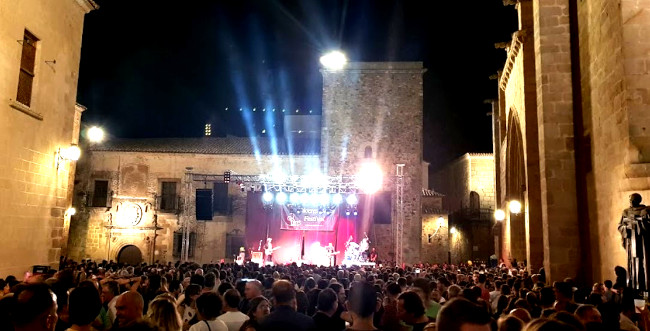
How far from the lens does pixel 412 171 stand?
30906 millimetres

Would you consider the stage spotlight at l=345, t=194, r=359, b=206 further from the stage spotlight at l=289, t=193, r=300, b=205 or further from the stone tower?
the stone tower

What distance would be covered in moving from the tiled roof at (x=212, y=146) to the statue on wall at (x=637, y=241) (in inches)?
903

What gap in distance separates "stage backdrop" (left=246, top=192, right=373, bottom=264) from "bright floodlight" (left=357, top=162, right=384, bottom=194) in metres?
1.13

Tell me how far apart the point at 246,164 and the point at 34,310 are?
89.4 ft

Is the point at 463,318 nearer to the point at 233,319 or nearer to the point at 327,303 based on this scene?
the point at 327,303

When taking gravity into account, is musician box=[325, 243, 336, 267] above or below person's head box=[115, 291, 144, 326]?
below

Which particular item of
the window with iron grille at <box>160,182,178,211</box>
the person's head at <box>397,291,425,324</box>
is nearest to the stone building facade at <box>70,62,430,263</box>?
the window with iron grille at <box>160,182,178,211</box>

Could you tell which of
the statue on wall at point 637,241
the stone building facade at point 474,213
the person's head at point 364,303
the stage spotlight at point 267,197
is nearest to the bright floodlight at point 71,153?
the person's head at point 364,303

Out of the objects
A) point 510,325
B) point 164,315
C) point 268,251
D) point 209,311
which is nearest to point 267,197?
point 268,251

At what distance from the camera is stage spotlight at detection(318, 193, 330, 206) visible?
88.3 feet

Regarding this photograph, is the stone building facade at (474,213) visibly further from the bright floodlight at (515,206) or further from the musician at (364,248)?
the bright floodlight at (515,206)

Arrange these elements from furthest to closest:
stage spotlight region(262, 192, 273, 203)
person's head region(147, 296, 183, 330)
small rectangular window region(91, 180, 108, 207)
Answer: small rectangular window region(91, 180, 108, 207), stage spotlight region(262, 192, 273, 203), person's head region(147, 296, 183, 330)

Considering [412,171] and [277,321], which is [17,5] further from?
[412,171]

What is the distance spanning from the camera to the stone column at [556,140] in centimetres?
1241
